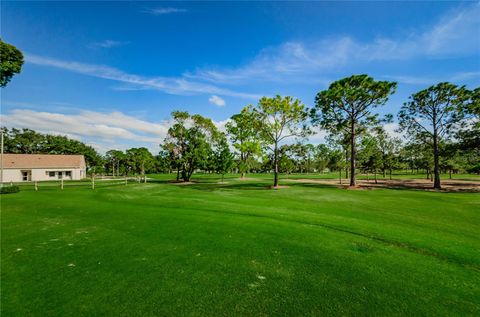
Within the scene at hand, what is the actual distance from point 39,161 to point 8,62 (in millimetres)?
51173

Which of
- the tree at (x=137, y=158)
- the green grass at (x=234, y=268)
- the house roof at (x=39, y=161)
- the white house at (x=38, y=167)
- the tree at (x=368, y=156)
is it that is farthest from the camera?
the tree at (x=137, y=158)

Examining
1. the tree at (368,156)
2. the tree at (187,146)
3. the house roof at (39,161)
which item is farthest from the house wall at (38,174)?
the tree at (368,156)

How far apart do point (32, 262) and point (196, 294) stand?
17.1 feet

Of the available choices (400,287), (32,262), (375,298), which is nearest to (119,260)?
(32,262)

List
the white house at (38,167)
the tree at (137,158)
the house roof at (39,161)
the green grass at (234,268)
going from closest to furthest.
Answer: the green grass at (234,268), the white house at (38,167), the house roof at (39,161), the tree at (137,158)

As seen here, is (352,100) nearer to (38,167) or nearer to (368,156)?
(368,156)

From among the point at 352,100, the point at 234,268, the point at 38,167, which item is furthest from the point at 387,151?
the point at 38,167

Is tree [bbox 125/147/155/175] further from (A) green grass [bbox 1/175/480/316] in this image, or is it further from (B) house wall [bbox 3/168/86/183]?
(A) green grass [bbox 1/175/480/316]

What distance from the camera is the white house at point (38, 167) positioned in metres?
50.7

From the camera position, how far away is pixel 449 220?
40.6 feet

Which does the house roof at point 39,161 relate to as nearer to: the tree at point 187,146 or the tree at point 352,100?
the tree at point 187,146

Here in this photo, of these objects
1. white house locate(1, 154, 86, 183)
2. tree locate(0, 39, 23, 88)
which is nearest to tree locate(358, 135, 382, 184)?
tree locate(0, 39, 23, 88)

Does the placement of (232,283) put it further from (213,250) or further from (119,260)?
(119,260)

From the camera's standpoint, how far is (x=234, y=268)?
568 centimetres
